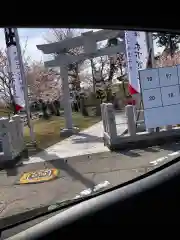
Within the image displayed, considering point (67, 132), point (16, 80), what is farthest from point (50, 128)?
point (16, 80)

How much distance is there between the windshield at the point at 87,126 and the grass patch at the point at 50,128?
0.09 ft

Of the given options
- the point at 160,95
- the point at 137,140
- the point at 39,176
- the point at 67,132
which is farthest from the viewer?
the point at 67,132

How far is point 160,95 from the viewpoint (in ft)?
18.3

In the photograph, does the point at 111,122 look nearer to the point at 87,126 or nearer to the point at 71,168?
the point at 71,168

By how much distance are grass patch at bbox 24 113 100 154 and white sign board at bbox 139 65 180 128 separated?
2.52 m

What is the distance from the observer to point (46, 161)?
19.4 feet

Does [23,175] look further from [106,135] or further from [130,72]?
[130,72]

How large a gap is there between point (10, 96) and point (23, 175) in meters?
3.53

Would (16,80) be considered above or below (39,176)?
above

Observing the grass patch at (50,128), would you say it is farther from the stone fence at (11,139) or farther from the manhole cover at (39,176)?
the manhole cover at (39,176)

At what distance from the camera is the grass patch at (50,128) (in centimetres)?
748

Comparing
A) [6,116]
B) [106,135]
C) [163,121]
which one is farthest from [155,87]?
[6,116]

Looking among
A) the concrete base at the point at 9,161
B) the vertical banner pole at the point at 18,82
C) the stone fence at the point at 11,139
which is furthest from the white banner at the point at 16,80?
the concrete base at the point at 9,161

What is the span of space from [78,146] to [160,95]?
2.41 m
